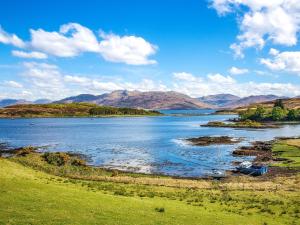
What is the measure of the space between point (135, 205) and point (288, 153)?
85.5 meters

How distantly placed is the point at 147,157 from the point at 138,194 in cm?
6517

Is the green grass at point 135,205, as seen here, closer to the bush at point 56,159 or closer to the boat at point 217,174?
the boat at point 217,174

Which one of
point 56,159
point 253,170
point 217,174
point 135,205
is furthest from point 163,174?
point 135,205

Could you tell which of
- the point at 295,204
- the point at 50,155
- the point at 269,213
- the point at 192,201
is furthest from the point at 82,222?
the point at 50,155

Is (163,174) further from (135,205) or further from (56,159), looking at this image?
(135,205)

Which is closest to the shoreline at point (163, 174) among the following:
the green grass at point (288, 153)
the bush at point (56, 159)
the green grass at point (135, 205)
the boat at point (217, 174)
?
the boat at point (217, 174)

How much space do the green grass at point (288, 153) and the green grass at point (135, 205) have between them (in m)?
37.7

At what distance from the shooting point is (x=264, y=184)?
66.8 meters

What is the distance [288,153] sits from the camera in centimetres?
11169

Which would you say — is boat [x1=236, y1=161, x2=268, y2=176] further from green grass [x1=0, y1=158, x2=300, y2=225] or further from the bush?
the bush

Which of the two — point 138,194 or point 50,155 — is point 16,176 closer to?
point 138,194

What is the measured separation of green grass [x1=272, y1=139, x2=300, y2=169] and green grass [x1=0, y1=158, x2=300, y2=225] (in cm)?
3772

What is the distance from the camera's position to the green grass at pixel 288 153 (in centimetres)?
9161

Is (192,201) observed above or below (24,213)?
below
